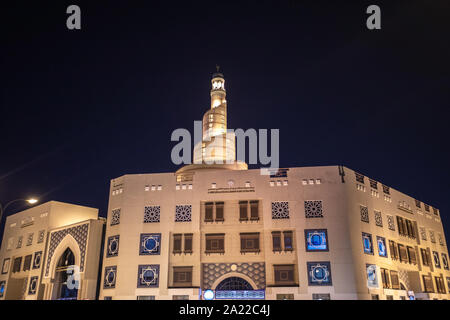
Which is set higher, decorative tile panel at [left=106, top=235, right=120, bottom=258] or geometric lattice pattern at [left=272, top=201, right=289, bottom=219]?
geometric lattice pattern at [left=272, top=201, right=289, bottom=219]

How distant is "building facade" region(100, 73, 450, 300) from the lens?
23859mm

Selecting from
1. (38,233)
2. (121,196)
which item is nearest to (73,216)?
(38,233)

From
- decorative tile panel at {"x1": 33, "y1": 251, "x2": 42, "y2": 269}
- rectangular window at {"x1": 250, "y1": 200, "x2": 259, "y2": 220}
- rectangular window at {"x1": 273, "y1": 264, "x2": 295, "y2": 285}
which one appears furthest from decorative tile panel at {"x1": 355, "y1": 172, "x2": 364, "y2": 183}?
decorative tile panel at {"x1": 33, "y1": 251, "x2": 42, "y2": 269}

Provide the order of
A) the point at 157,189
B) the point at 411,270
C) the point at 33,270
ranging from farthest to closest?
the point at 33,270, the point at 411,270, the point at 157,189

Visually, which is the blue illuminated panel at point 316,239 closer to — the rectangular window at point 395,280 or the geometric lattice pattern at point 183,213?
the rectangular window at point 395,280

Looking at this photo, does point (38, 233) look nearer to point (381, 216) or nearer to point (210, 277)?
point (210, 277)

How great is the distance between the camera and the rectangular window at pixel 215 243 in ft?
81.6

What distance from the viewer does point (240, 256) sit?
24.6m

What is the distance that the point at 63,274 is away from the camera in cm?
3058

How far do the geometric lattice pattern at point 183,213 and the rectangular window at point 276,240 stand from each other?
5.58 m

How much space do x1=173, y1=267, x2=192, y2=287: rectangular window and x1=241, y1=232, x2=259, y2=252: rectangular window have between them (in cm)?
372

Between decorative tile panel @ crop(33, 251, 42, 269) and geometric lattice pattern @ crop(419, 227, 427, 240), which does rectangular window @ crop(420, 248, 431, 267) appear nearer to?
geometric lattice pattern @ crop(419, 227, 427, 240)

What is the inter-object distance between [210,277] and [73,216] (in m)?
16.2
